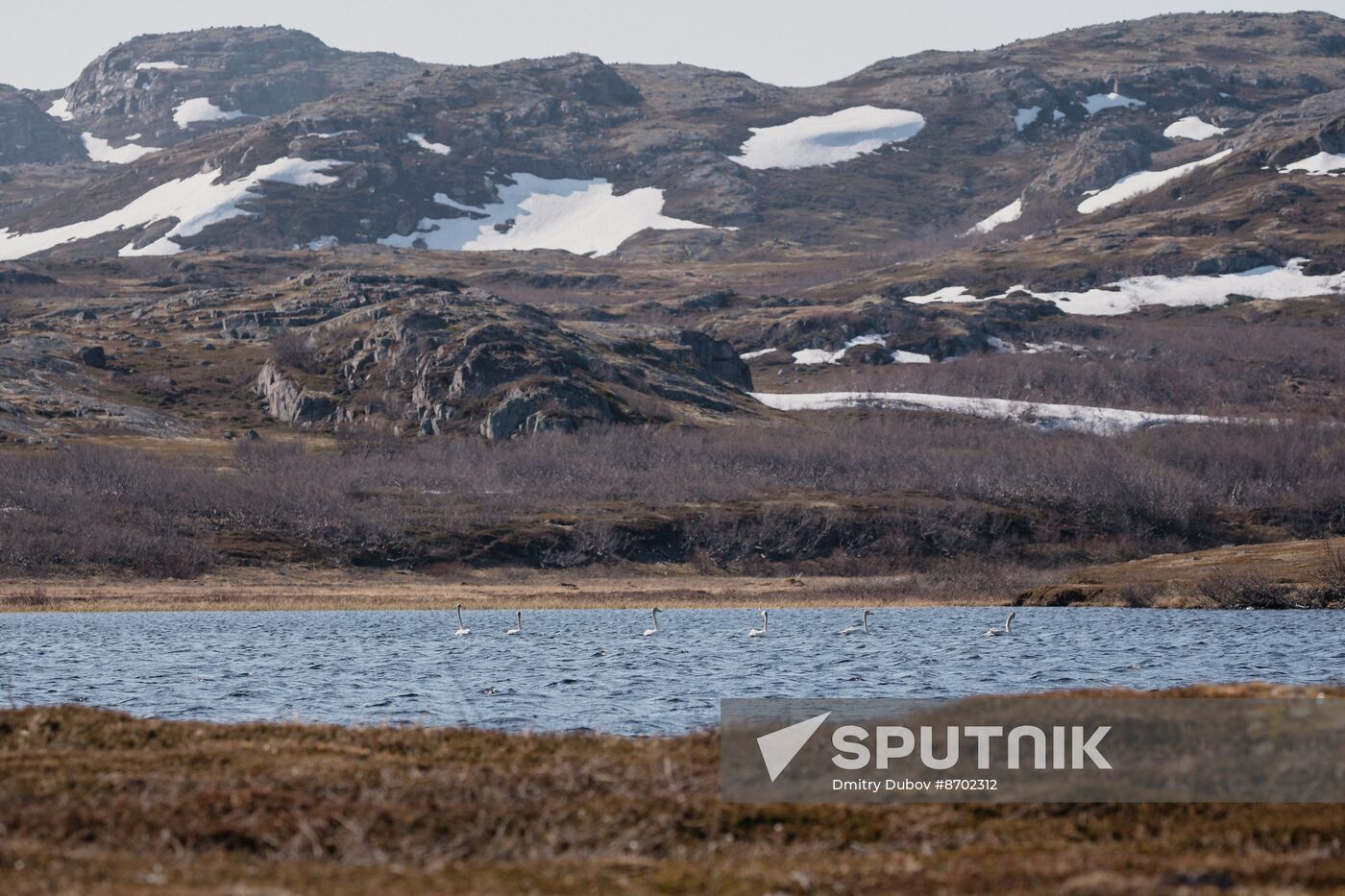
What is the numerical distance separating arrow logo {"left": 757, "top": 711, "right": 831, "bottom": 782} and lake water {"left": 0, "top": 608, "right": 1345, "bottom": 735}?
6986mm

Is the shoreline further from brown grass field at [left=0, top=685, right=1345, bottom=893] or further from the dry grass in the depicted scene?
brown grass field at [left=0, top=685, right=1345, bottom=893]

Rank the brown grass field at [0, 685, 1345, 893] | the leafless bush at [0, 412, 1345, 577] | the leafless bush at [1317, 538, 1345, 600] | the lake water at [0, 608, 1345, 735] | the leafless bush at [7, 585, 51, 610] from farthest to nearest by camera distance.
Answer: the leafless bush at [0, 412, 1345, 577]
the leafless bush at [7, 585, 51, 610]
the leafless bush at [1317, 538, 1345, 600]
the lake water at [0, 608, 1345, 735]
the brown grass field at [0, 685, 1345, 893]

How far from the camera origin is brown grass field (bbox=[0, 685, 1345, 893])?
15539mm

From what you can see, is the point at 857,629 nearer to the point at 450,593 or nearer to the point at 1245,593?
the point at 1245,593

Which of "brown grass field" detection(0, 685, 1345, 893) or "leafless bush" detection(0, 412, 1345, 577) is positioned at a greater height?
"brown grass field" detection(0, 685, 1345, 893)

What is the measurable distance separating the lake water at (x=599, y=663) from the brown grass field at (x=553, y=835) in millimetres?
5991

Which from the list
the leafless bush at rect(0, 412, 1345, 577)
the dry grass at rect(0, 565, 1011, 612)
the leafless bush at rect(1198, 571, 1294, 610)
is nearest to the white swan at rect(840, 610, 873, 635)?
the leafless bush at rect(1198, 571, 1294, 610)

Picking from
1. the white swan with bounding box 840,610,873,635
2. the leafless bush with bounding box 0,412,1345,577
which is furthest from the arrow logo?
the leafless bush with bounding box 0,412,1345,577

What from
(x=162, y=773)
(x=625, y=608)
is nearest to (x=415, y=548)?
(x=625, y=608)

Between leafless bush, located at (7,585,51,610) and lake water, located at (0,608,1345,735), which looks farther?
leafless bush, located at (7,585,51,610)

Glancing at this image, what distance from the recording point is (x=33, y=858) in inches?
633

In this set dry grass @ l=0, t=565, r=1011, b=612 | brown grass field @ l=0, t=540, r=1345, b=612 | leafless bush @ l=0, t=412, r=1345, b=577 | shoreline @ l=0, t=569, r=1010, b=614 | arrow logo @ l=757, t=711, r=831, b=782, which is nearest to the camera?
arrow logo @ l=757, t=711, r=831, b=782

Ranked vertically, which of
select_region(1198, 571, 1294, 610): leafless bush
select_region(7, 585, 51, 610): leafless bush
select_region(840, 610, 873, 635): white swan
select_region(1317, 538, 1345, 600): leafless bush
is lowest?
select_region(7, 585, 51, 610): leafless bush

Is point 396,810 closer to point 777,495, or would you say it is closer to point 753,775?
point 753,775
